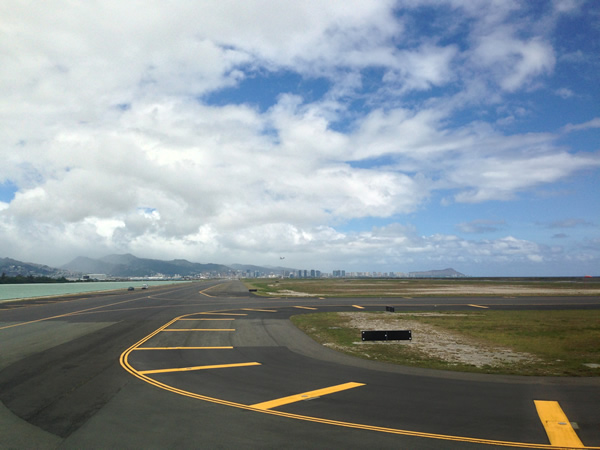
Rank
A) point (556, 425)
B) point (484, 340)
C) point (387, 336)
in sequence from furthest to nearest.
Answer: point (484, 340) → point (387, 336) → point (556, 425)

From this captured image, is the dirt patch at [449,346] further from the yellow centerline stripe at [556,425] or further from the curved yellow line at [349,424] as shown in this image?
the curved yellow line at [349,424]

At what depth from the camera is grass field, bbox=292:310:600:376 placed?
1870 cm

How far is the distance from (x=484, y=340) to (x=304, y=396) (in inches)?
678

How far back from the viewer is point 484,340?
25.5 metres

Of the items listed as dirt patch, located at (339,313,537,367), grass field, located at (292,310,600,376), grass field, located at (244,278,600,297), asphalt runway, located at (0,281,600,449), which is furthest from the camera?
grass field, located at (244,278,600,297)

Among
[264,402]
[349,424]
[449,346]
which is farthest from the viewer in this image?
[449,346]

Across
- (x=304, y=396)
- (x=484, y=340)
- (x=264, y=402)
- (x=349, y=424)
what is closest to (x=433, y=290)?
(x=484, y=340)

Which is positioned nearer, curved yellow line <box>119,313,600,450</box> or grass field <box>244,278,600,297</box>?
curved yellow line <box>119,313,600,450</box>

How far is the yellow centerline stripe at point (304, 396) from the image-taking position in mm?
12789

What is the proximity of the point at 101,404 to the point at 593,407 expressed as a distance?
1670 centimetres

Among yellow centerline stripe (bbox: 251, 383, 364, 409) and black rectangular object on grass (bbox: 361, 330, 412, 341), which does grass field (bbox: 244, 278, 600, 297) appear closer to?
black rectangular object on grass (bbox: 361, 330, 412, 341)

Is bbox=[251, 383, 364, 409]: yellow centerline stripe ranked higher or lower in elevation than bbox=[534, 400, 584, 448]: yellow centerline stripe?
lower

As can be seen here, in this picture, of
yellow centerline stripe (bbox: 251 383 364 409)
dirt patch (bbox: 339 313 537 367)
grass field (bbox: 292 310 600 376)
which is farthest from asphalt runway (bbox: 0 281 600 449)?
dirt patch (bbox: 339 313 537 367)

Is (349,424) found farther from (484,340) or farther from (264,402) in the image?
(484,340)
